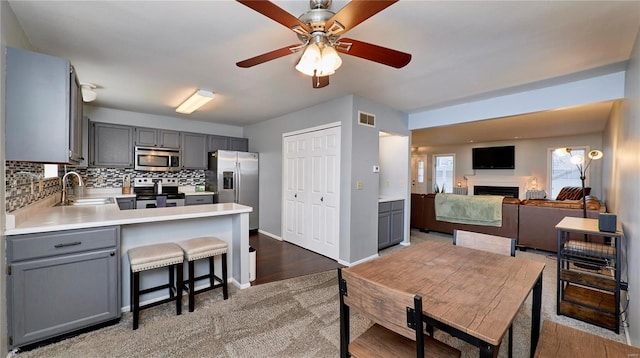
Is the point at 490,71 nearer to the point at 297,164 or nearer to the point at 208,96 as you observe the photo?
the point at 297,164

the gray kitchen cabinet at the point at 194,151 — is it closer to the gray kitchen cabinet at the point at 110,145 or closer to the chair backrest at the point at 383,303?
the gray kitchen cabinet at the point at 110,145

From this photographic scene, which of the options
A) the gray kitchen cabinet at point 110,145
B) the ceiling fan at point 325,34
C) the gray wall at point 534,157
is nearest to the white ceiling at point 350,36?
the ceiling fan at point 325,34

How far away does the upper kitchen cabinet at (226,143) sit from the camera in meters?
5.46

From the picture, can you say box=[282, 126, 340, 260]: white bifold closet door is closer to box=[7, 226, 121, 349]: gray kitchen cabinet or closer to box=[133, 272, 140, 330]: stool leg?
box=[133, 272, 140, 330]: stool leg

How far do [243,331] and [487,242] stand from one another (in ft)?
6.76

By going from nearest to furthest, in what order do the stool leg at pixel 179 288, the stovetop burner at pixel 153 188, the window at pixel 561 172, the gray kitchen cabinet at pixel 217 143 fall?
the stool leg at pixel 179 288
the stovetop burner at pixel 153 188
the gray kitchen cabinet at pixel 217 143
the window at pixel 561 172

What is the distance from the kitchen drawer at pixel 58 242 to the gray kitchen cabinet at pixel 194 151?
334 centimetres

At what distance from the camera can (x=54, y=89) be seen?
1853 mm

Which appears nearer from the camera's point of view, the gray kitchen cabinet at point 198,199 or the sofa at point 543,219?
the sofa at point 543,219

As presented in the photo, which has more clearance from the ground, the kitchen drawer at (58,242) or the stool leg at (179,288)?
the kitchen drawer at (58,242)

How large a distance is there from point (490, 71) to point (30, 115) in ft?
13.0

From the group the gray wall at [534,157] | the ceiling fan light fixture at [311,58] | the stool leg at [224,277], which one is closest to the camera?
the ceiling fan light fixture at [311,58]

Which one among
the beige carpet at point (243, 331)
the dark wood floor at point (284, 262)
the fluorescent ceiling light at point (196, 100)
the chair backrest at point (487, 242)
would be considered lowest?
the beige carpet at point (243, 331)

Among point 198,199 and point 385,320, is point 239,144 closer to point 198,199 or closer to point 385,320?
point 198,199
